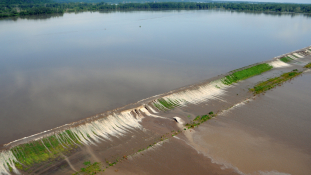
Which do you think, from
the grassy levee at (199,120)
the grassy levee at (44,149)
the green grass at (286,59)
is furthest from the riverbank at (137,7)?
the grassy levee at (199,120)

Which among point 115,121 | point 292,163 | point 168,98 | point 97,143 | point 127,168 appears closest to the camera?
point 127,168

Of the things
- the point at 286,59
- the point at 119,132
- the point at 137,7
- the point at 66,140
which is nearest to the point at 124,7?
the point at 137,7

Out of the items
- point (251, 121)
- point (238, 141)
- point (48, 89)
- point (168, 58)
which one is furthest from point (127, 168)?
point (168, 58)

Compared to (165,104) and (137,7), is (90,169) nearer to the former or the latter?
(165,104)

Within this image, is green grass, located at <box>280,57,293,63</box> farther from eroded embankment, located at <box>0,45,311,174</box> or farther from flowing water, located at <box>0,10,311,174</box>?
eroded embankment, located at <box>0,45,311,174</box>

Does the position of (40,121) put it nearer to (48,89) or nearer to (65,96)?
(65,96)

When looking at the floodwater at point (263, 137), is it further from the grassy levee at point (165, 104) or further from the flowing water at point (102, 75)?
the grassy levee at point (165, 104)
